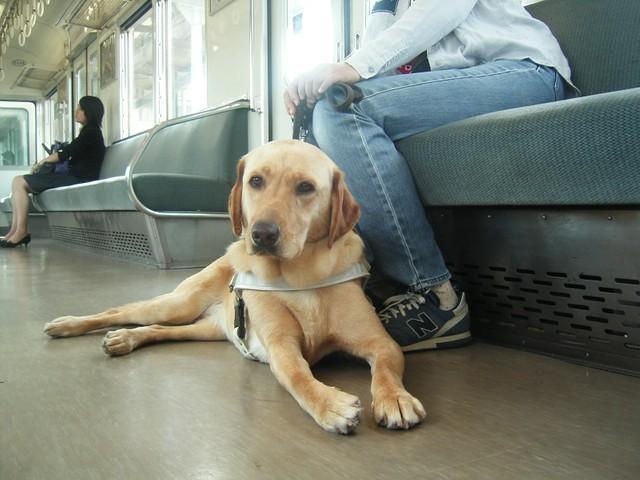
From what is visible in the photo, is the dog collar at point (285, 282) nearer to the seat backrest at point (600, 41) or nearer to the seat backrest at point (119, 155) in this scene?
the seat backrest at point (600, 41)

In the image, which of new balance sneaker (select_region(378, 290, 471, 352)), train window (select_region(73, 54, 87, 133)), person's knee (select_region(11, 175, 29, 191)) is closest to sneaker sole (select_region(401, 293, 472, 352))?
new balance sneaker (select_region(378, 290, 471, 352))

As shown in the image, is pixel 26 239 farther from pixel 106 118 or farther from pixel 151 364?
pixel 151 364

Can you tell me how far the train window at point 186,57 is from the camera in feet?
19.4

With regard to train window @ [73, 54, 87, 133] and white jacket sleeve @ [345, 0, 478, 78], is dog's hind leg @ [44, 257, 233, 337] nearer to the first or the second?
white jacket sleeve @ [345, 0, 478, 78]

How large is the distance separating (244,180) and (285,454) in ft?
2.53

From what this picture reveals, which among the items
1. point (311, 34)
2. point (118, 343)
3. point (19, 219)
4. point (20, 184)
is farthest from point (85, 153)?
point (118, 343)

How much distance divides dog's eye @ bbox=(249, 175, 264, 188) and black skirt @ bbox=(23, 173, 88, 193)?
5840mm

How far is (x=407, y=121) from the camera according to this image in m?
1.59

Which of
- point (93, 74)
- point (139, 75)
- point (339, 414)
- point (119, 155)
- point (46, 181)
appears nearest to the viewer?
point (339, 414)

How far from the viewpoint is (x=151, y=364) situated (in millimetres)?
1440

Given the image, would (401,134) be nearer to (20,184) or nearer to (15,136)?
(20,184)

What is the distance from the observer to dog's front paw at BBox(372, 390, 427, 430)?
955mm

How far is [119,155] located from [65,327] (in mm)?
5397

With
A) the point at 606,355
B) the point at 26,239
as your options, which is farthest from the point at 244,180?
the point at 26,239
